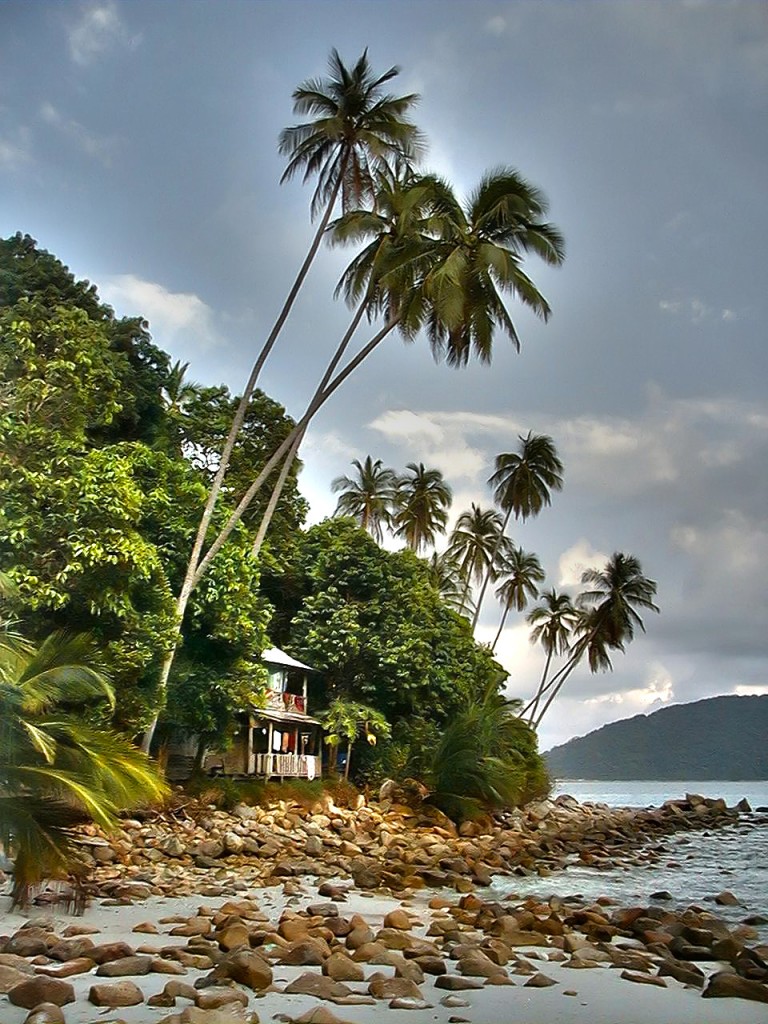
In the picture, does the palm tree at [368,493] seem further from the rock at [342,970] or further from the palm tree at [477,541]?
the rock at [342,970]

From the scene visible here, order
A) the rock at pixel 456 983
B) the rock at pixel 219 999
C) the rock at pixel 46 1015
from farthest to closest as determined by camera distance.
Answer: the rock at pixel 456 983 < the rock at pixel 219 999 < the rock at pixel 46 1015

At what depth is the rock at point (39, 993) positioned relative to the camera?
498cm

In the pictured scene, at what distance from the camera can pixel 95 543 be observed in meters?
14.2

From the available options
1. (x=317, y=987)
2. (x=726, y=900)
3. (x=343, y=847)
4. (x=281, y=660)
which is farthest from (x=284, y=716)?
(x=317, y=987)

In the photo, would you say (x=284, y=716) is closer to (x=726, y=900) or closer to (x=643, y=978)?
(x=726, y=900)

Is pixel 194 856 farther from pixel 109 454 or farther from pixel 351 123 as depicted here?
pixel 351 123

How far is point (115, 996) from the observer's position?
5078 millimetres

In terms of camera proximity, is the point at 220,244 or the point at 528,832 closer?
the point at 220,244

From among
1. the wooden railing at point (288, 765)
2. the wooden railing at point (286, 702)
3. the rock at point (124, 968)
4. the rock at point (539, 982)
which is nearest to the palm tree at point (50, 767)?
the rock at point (124, 968)

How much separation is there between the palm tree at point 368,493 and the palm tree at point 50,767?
27.4 meters

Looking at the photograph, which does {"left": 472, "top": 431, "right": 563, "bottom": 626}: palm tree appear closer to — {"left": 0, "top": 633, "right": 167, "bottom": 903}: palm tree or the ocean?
the ocean

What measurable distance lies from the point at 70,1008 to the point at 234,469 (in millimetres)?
22031

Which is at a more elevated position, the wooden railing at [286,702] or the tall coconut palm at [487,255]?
the tall coconut palm at [487,255]

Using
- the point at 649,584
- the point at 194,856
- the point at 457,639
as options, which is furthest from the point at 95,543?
the point at 649,584
